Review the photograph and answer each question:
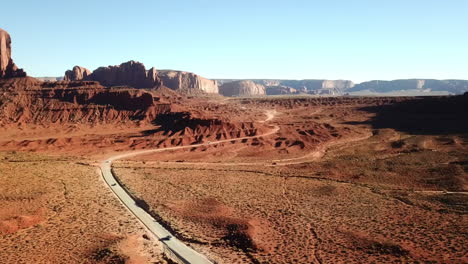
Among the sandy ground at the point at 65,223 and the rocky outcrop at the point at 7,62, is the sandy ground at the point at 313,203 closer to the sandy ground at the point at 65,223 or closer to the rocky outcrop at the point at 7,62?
the sandy ground at the point at 65,223


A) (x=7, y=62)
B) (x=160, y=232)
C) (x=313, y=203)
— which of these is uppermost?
(x=7, y=62)

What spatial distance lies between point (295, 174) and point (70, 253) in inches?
1396

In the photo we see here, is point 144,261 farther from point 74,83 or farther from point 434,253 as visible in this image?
point 74,83

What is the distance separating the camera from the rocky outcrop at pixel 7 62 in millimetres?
123031

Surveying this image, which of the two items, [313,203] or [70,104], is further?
[70,104]

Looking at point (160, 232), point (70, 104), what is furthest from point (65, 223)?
point (70, 104)

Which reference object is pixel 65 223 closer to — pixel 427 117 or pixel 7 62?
pixel 427 117

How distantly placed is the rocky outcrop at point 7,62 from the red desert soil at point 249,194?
35.5 meters

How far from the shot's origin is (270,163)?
6388cm

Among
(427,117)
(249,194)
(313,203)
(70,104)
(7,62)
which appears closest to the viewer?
(313,203)

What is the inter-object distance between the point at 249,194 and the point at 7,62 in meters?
123

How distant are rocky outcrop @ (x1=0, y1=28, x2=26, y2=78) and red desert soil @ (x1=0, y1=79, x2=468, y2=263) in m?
35.5

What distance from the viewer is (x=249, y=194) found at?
41.5m

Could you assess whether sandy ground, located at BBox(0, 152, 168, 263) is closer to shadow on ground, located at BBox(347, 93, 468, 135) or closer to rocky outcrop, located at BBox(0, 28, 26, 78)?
shadow on ground, located at BBox(347, 93, 468, 135)
